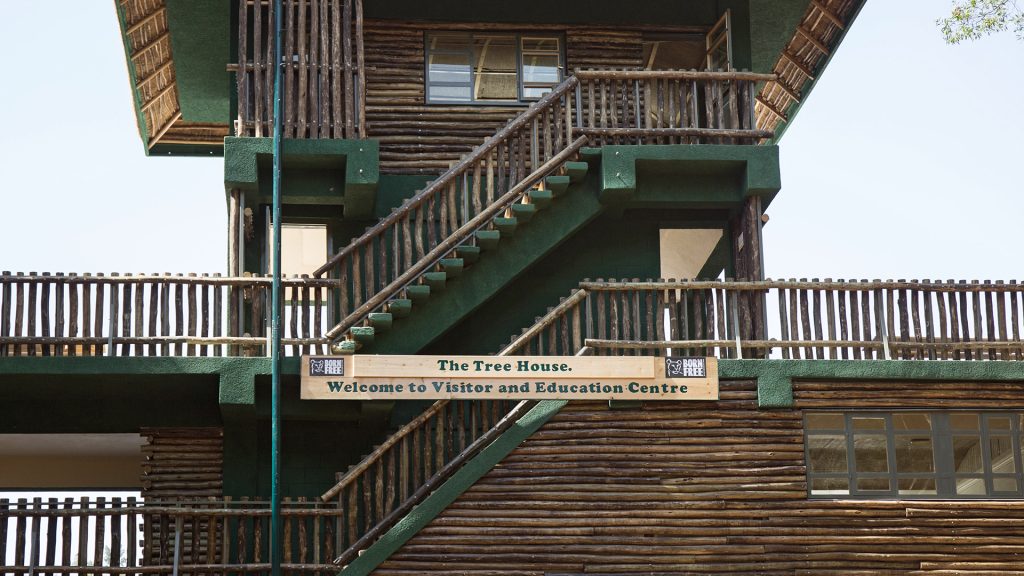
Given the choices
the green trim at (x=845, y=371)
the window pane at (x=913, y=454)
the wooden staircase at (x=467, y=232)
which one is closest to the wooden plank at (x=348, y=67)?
the wooden staircase at (x=467, y=232)

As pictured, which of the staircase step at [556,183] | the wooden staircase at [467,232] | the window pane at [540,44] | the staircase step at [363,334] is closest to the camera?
the wooden staircase at [467,232]

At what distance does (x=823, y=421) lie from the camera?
901 inches

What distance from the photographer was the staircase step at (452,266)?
75.5ft

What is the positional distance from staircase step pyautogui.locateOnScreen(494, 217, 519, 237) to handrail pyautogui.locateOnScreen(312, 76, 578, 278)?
0.93m

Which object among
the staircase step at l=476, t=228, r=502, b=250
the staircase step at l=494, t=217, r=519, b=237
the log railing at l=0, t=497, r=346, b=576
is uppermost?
the staircase step at l=494, t=217, r=519, b=237

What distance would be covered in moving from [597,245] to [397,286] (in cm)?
455

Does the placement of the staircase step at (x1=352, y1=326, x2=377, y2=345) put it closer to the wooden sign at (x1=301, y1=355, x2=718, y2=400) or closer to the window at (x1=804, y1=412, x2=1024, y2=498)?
the wooden sign at (x1=301, y1=355, x2=718, y2=400)

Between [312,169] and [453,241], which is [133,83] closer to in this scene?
[312,169]

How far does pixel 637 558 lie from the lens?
21.6 m

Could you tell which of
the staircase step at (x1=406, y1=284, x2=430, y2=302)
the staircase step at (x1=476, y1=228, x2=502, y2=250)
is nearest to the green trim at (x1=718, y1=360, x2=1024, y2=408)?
the staircase step at (x1=476, y1=228, x2=502, y2=250)

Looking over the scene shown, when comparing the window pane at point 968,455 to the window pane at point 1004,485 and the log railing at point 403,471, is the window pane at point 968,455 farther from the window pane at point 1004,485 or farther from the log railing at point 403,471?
the log railing at point 403,471

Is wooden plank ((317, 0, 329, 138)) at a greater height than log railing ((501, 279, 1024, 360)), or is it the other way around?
wooden plank ((317, 0, 329, 138))

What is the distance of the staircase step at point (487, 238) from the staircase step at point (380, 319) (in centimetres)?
177

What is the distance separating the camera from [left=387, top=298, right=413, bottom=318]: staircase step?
22.6 m
